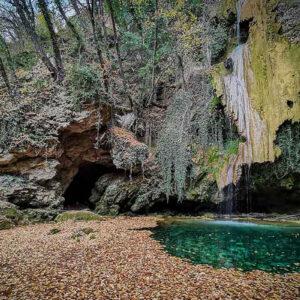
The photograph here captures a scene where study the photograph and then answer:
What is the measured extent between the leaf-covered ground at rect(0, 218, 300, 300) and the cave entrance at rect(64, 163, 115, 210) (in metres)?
7.83

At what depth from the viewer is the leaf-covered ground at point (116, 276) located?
10.9ft

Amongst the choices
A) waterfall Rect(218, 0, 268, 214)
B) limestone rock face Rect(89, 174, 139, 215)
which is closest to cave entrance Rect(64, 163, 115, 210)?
limestone rock face Rect(89, 174, 139, 215)

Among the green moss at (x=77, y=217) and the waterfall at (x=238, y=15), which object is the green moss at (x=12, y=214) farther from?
the waterfall at (x=238, y=15)

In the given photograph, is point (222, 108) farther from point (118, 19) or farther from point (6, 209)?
point (6, 209)

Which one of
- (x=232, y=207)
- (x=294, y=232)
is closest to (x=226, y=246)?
(x=294, y=232)

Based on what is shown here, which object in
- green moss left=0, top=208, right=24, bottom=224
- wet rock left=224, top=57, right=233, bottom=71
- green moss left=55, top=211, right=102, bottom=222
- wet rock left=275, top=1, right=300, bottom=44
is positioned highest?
wet rock left=275, top=1, right=300, bottom=44

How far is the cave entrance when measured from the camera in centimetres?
1374

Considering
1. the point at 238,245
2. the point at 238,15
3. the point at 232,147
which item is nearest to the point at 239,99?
the point at 232,147

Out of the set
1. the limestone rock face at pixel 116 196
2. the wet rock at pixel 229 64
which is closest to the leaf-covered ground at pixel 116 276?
the limestone rock face at pixel 116 196

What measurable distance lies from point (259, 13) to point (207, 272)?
40.5 ft

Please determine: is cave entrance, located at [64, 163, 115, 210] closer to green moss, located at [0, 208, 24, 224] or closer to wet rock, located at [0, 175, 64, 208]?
wet rock, located at [0, 175, 64, 208]

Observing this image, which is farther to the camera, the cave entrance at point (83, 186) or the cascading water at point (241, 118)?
the cave entrance at point (83, 186)

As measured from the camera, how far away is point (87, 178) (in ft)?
48.1

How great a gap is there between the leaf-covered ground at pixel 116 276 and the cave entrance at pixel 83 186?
308 inches
